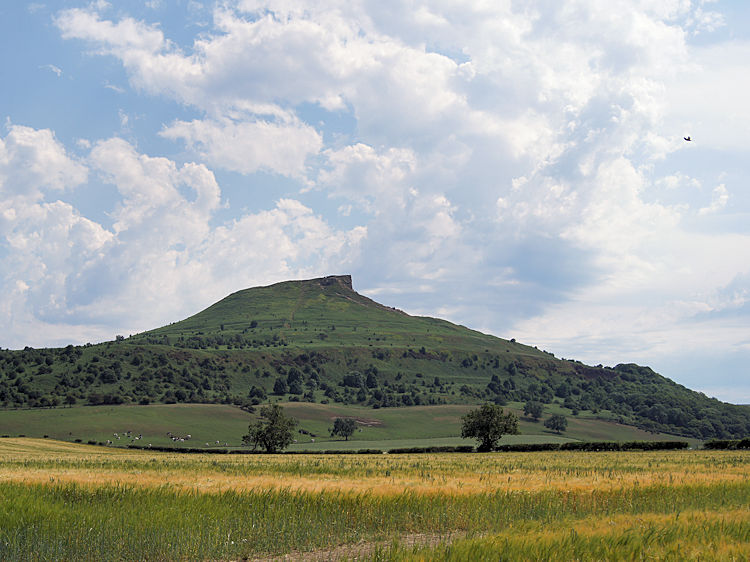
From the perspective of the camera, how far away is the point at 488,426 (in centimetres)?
11119

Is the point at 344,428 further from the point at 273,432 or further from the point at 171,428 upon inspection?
the point at 273,432

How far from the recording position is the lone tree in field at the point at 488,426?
365ft

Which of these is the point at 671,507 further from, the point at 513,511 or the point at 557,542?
the point at 557,542

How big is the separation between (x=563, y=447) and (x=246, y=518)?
3797 inches

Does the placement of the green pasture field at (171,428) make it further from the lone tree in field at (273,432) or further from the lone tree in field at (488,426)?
the lone tree in field at (488,426)

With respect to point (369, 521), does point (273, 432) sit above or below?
below

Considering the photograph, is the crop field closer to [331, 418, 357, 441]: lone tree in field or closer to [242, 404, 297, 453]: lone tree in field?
[242, 404, 297, 453]: lone tree in field

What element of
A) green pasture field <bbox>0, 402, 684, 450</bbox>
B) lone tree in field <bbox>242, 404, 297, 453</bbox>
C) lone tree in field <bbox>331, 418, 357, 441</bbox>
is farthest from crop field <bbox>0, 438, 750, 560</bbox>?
lone tree in field <bbox>331, 418, 357, 441</bbox>

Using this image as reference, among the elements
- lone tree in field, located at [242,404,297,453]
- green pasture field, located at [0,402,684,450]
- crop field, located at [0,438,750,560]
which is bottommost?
green pasture field, located at [0,402,684,450]

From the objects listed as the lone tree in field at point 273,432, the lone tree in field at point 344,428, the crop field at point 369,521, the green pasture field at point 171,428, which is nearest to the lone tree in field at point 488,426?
the lone tree in field at point 273,432

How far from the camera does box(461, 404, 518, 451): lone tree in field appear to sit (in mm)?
111188

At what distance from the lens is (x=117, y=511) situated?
69.3 ft

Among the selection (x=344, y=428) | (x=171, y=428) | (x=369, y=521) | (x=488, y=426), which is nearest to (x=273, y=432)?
(x=488, y=426)

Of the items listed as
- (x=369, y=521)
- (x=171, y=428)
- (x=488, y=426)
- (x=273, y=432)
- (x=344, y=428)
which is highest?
(x=369, y=521)
